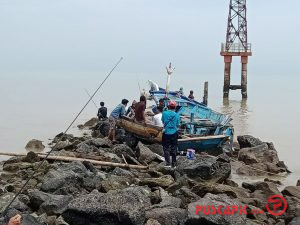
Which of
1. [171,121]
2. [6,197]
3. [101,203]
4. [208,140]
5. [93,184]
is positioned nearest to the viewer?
[101,203]

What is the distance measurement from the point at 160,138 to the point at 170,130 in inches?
123

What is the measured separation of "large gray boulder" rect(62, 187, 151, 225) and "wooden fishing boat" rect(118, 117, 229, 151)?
7.16 meters

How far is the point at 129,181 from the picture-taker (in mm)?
9711

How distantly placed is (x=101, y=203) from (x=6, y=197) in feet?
7.77

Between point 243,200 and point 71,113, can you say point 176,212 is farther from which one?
point 71,113

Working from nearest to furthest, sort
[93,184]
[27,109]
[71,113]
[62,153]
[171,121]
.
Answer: [93,184]
[171,121]
[62,153]
[71,113]
[27,109]

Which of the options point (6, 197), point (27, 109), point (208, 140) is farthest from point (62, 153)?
point (27, 109)

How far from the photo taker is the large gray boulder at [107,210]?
6.77 meters

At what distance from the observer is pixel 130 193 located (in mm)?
7406

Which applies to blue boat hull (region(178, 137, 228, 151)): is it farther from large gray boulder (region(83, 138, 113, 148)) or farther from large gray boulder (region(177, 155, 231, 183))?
large gray boulder (region(177, 155, 231, 183))

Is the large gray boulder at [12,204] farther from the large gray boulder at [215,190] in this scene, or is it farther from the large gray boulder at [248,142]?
the large gray boulder at [248,142]

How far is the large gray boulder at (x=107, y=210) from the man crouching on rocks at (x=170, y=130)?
13.4 ft

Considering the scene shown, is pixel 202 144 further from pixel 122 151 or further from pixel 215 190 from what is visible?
pixel 215 190

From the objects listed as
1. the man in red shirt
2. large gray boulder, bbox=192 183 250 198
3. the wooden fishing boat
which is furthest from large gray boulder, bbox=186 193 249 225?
the man in red shirt
